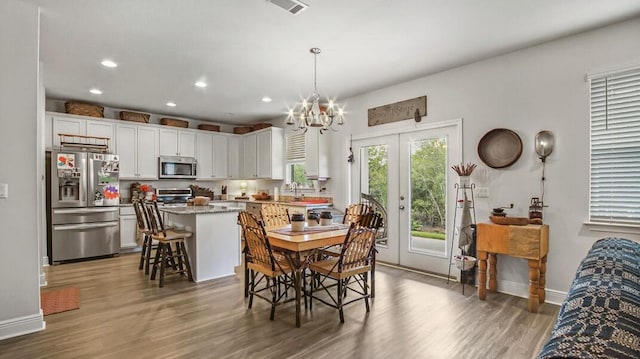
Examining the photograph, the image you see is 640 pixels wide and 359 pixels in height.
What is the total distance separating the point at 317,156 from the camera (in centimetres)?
576

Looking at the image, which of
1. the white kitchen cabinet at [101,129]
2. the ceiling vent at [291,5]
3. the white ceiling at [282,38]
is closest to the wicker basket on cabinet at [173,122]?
the white kitchen cabinet at [101,129]

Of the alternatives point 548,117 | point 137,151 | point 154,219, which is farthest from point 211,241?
point 548,117

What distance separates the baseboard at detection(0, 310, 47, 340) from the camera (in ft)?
8.46

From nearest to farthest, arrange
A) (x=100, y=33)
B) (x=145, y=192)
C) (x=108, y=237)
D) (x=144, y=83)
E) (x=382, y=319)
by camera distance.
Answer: (x=382, y=319)
(x=100, y=33)
(x=144, y=83)
(x=108, y=237)
(x=145, y=192)

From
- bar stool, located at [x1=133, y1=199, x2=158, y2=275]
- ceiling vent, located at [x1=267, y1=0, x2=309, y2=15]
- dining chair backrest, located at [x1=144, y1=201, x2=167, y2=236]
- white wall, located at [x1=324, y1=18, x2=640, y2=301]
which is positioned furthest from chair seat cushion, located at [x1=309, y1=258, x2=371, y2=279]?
bar stool, located at [x1=133, y1=199, x2=158, y2=275]

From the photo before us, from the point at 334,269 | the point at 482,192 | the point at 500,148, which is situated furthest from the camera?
the point at 482,192

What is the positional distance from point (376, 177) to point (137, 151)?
456cm

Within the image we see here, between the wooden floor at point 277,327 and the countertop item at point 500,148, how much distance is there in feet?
4.95

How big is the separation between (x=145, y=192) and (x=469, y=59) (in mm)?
5973

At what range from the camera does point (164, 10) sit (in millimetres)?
2754

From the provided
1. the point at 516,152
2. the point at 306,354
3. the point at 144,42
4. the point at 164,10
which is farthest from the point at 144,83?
the point at 516,152

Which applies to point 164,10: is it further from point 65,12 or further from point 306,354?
point 306,354

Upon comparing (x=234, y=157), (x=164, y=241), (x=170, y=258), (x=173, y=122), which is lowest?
(x=170, y=258)

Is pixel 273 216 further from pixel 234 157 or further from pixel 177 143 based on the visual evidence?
pixel 234 157
